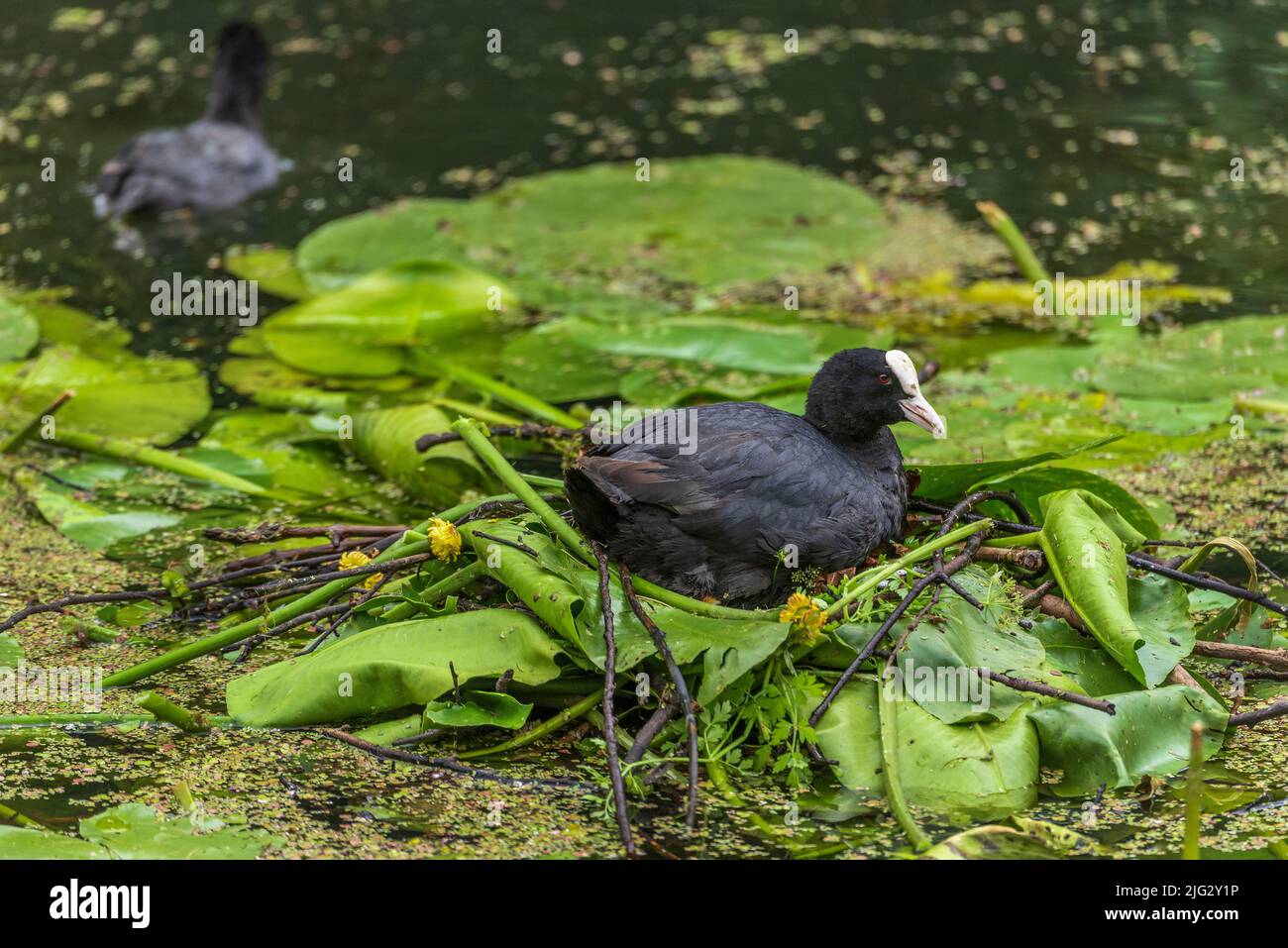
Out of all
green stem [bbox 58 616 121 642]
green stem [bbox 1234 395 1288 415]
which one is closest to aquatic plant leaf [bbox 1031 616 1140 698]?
green stem [bbox 1234 395 1288 415]

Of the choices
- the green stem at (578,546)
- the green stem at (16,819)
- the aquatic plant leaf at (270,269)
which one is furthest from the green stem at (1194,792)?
the aquatic plant leaf at (270,269)

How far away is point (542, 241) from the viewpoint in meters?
7.07

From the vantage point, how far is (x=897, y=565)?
142 inches

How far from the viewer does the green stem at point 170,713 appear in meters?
3.61

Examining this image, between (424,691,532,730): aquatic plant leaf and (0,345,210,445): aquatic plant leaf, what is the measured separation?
7.52 ft

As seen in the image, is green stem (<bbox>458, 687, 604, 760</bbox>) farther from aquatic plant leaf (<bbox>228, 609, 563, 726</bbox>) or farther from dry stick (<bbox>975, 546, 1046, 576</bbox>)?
dry stick (<bbox>975, 546, 1046, 576</bbox>)

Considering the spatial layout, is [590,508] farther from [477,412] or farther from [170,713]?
[477,412]

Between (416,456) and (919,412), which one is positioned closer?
(919,412)

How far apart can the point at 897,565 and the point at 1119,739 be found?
597 mm

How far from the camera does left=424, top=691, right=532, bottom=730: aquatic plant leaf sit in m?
3.55

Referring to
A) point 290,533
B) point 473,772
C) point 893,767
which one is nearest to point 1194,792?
point 893,767

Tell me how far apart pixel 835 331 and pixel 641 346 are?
0.72m

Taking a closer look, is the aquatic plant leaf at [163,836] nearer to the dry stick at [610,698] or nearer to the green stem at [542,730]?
the green stem at [542,730]
